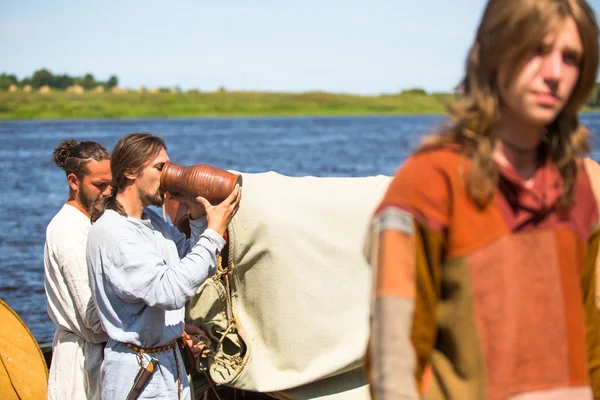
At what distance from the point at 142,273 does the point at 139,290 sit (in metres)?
0.07

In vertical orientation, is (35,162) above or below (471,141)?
below

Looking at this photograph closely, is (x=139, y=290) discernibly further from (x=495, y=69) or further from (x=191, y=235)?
(x=495, y=69)

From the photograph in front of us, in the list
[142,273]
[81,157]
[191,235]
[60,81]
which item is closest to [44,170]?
[81,157]

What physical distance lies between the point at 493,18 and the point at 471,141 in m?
0.28

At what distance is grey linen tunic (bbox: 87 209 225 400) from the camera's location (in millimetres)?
3406

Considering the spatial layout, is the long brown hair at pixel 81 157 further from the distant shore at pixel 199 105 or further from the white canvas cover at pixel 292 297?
the distant shore at pixel 199 105

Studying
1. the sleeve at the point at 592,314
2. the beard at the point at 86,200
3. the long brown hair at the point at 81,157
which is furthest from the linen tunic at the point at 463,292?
the long brown hair at the point at 81,157

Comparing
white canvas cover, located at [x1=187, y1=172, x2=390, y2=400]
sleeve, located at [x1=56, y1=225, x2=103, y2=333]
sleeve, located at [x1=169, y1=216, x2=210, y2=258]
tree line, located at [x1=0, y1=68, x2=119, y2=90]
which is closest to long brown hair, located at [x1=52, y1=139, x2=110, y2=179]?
sleeve, located at [x1=56, y1=225, x2=103, y2=333]

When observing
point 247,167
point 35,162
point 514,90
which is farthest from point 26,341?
point 35,162

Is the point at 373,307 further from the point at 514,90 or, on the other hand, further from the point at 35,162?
the point at 35,162

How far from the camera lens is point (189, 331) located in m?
3.98

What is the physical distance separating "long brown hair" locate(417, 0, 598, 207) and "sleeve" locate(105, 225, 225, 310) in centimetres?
178

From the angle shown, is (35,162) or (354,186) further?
(35,162)

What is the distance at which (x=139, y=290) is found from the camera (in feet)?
11.1
